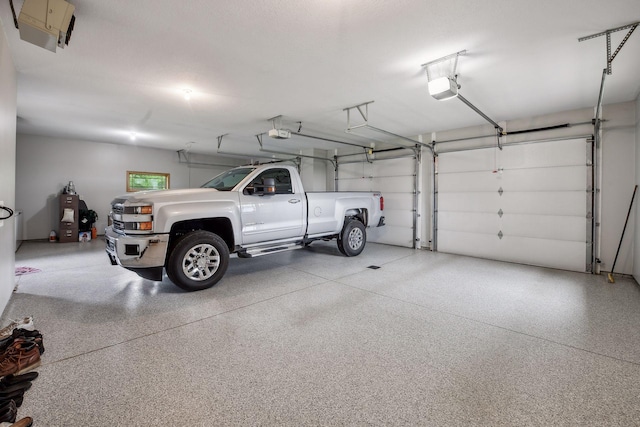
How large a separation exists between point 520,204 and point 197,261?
254 inches

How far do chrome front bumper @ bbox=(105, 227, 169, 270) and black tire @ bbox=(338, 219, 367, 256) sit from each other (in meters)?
3.69

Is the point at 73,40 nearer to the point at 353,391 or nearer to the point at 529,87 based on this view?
the point at 353,391

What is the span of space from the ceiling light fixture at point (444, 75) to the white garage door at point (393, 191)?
4.18m

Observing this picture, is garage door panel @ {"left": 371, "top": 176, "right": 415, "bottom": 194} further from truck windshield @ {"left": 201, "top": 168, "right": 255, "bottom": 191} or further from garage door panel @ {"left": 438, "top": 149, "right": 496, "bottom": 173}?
truck windshield @ {"left": 201, "top": 168, "right": 255, "bottom": 191}

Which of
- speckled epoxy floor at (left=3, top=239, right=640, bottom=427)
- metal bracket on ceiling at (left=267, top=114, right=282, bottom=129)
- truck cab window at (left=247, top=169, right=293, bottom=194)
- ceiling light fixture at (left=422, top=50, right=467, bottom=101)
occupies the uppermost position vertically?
metal bracket on ceiling at (left=267, top=114, right=282, bottom=129)

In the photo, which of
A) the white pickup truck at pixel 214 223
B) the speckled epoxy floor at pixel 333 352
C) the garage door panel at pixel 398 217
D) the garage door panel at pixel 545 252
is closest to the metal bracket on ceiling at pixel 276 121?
the white pickup truck at pixel 214 223

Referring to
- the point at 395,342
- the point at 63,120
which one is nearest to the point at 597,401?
the point at 395,342

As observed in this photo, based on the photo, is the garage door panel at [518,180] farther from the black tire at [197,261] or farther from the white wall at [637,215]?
the black tire at [197,261]

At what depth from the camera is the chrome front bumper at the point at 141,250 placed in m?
3.56

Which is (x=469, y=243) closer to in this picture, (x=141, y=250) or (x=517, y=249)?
(x=517, y=249)

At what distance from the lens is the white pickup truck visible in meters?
3.62

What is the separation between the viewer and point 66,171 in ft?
28.3

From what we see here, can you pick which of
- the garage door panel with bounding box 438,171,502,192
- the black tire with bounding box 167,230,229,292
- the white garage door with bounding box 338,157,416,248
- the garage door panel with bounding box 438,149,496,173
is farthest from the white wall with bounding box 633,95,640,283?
the black tire with bounding box 167,230,229,292

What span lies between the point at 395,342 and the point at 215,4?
348 centimetres
